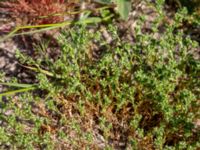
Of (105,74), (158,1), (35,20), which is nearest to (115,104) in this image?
(105,74)

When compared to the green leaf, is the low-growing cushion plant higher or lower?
lower

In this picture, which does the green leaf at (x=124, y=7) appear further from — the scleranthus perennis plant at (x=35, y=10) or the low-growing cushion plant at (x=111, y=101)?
the scleranthus perennis plant at (x=35, y=10)

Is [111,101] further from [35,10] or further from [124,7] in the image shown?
[35,10]

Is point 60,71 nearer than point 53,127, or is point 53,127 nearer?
point 53,127

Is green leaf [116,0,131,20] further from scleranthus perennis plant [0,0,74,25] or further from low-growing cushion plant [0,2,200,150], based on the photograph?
scleranthus perennis plant [0,0,74,25]

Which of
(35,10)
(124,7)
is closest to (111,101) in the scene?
(124,7)

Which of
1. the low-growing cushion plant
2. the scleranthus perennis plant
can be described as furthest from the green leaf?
the scleranthus perennis plant

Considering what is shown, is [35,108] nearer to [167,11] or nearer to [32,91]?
[32,91]
